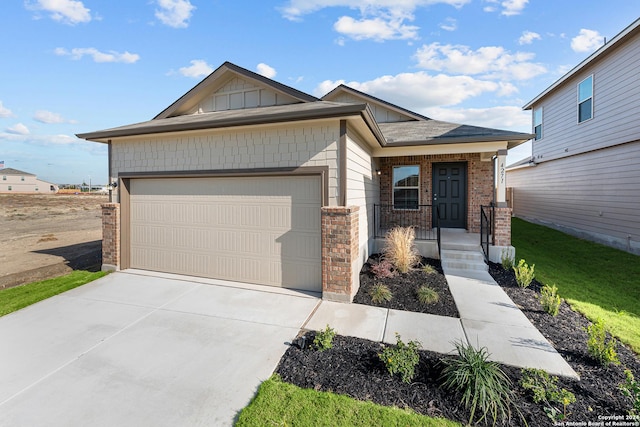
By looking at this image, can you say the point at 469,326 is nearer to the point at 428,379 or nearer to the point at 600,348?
the point at 600,348

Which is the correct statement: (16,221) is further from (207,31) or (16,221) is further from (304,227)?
(304,227)

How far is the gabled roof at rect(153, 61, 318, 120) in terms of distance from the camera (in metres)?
6.74

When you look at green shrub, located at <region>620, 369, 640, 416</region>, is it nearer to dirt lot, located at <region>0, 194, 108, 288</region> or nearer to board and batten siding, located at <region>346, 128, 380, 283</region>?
board and batten siding, located at <region>346, 128, 380, 283</region>

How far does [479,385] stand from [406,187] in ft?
23.8

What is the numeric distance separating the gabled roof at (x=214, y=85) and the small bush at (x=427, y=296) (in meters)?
4.79

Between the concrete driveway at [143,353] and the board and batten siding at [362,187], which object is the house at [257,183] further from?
the concrete driveway at [143,353]

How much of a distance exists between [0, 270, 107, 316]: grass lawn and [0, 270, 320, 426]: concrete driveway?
0.29m

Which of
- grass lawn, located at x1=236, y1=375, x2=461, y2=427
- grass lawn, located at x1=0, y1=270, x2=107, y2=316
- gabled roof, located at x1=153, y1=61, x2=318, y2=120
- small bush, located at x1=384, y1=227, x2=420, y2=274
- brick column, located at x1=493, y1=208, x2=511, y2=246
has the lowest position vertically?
grass lawn, located at x1=236, y1=375, x2=461, y2=427

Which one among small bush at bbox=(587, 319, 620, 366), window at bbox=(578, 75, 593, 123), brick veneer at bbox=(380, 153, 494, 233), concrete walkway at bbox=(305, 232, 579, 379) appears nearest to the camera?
small bush at bbox=(587, 319, 620, 366)

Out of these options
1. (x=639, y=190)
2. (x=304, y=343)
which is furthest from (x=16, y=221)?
(x=639, y=190)

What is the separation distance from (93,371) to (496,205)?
8.55 metres

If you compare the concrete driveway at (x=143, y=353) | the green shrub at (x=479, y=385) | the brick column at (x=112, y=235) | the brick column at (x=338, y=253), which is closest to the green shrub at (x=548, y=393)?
the green shrub at (x=479, y=385)

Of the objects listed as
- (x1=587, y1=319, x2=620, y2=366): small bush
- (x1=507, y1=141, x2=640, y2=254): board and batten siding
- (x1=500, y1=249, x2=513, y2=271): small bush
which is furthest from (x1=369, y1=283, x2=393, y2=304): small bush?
(x1=507, y1=141, x2=640, y2=254): board and batten siding

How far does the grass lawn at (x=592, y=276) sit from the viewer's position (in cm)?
445
